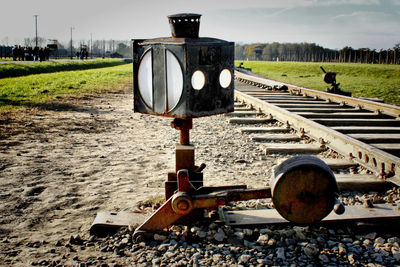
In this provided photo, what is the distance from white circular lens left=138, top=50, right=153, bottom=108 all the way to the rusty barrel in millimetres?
881

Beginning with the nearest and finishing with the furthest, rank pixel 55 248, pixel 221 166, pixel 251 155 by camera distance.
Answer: pixel 55 248 < pixel 221 166 < pixel 251 155

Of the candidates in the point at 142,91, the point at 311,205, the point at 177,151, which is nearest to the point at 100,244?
the point at 177,151

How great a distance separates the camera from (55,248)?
2146 mm

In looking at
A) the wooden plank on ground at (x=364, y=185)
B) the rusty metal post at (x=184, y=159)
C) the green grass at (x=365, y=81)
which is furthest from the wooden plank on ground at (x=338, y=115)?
the green grass at (x=365, y=81)

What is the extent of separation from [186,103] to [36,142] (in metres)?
3.74

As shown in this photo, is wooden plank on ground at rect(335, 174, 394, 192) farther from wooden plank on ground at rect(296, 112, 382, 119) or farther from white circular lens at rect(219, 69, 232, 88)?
wooden plank on ground at rect(296, 112, 382, 119)

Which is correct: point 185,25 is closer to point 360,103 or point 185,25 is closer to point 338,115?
point 338,115

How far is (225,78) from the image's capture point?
80.5 inches

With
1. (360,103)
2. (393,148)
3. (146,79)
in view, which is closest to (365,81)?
(360,103)

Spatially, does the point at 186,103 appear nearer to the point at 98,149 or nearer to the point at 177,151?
the point at 177,151

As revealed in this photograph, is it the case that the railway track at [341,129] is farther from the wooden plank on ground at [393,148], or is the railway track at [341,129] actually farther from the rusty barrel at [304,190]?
the rusty barrel at [304,190]

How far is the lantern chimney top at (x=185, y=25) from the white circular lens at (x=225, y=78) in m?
0.28

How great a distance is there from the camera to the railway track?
331 cm

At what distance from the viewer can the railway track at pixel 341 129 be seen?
3.31 meters
